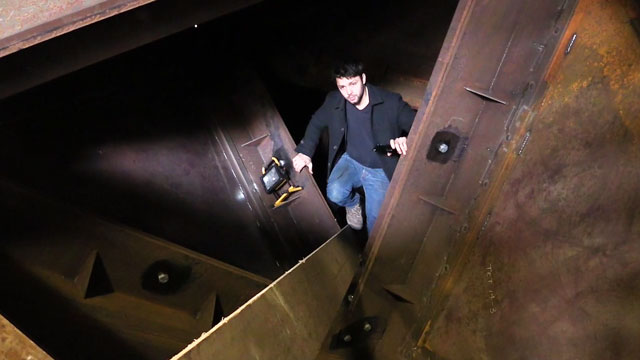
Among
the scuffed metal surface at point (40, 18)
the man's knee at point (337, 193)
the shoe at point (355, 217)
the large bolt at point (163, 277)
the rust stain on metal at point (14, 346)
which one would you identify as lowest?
the large bolt at point (163, 277)

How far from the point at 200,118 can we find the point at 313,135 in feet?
2.66

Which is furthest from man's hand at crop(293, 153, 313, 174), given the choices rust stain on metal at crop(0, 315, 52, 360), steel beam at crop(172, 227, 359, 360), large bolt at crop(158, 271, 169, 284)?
rust stain on metal at crop(0, 315, 52, 360)

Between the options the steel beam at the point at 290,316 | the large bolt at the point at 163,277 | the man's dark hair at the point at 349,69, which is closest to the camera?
the steel beam at the point at 290,316

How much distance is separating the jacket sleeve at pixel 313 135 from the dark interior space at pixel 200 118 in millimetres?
265

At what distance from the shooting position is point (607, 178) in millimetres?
1514

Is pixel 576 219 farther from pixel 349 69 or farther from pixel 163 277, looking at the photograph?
pixel 163 277

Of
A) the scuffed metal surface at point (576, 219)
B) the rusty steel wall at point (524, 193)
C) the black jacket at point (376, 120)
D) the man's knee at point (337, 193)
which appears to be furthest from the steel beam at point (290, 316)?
the man's knee at point (337, 193)

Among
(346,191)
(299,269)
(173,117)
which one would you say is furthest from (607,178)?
(173,117)

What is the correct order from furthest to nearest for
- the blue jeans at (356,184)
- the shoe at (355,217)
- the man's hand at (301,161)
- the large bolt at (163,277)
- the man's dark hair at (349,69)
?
the shoe at (355,217), the blue jeans at (356,184), the man's hand at (301,161), the man's dark hair at (349,69), the large bolt at (163,277)

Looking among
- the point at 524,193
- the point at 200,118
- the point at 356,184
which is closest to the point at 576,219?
the point at 524,193

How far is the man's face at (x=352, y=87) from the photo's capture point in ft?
9.06

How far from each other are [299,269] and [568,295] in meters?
1.00

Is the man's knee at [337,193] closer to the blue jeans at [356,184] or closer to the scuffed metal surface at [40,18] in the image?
the blue jeans at [356,184]

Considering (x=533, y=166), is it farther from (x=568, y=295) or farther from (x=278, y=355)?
(x=278, y=355)
